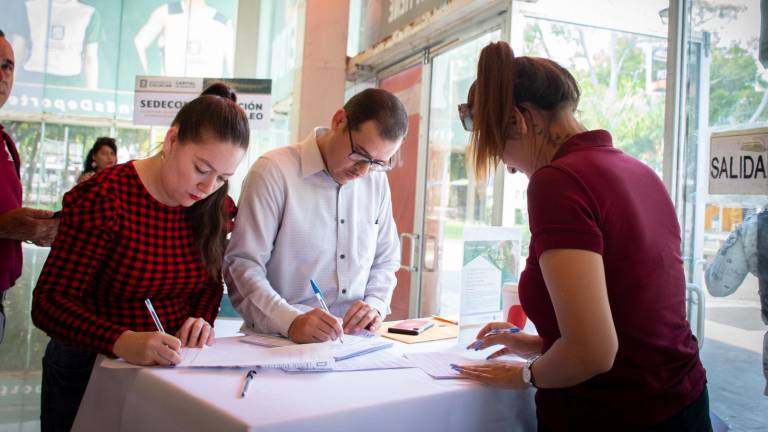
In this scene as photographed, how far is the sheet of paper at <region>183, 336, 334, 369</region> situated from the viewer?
4.18ft

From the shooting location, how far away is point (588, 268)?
942mm

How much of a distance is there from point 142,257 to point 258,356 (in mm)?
394

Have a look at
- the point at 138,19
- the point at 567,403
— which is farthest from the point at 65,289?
the point at 138,19

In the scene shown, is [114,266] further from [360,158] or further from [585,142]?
[585,142]

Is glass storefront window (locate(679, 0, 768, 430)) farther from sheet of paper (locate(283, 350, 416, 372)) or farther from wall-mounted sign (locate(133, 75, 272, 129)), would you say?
wall-mounted sign (locate(133, 75, 272, 129))

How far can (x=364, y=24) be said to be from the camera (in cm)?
481

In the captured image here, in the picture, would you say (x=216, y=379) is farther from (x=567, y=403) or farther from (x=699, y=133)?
(x=699, y=133)

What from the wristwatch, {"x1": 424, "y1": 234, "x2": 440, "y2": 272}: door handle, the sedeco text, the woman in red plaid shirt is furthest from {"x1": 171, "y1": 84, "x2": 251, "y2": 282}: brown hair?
the sedeco text

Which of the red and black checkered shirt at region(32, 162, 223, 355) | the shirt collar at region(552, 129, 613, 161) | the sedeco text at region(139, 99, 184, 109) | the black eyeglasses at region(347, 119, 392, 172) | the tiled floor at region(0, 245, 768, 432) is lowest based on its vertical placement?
the tiled floor at region(0, 245, 768, 432)

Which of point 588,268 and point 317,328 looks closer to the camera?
point 588,268

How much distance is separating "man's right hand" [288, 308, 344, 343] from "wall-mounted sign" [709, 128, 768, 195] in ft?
4.45

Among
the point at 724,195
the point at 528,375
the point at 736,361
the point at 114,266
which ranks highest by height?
the point at 724,195

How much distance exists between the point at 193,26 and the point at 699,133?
4480 millimetres

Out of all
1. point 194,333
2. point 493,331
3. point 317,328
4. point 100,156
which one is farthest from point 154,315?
point 100,156
